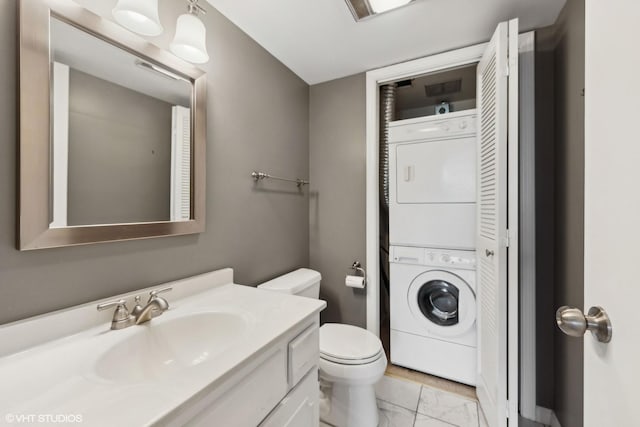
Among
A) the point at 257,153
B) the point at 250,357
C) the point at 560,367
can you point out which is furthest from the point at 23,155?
the point at 560,367

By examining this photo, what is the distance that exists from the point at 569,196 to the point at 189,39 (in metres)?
1.92

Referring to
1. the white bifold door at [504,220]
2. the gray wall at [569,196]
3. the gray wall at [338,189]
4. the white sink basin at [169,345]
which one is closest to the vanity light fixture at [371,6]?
the white bifold door at [504,220]

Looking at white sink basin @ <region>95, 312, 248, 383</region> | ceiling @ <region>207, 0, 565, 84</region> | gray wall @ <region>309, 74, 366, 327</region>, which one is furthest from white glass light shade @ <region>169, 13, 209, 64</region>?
gray wall @ <region>309, 74, 366, 327</region>

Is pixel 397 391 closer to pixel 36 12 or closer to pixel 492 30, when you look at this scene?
pixel 492 30

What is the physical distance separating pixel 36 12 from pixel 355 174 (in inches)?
69.6

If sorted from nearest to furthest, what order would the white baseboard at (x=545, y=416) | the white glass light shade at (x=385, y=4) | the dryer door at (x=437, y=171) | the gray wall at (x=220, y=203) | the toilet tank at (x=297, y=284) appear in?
the gray wall at (x=220, y=203), the white glass light shade at (x=385, y=4), the white baseboard at (x=545, y=416), the toilet tank at (x=297, y=284), the dryer door at (x=437, y=171)

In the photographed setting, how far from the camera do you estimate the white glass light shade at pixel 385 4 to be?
133 centimetres

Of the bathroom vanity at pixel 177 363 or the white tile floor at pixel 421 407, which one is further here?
the white tile floor at pixel 421 407

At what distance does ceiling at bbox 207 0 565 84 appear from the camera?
1381 mm

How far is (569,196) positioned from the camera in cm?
130

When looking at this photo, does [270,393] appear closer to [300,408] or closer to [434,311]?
[300,408]

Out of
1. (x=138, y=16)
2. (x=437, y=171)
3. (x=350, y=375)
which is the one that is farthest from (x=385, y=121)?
(x=350, y=375)

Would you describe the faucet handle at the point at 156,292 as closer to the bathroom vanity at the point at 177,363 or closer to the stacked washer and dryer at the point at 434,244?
the bathroom vanity at the point at 177,363
